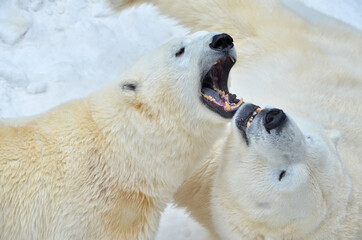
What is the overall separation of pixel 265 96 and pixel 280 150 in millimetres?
988

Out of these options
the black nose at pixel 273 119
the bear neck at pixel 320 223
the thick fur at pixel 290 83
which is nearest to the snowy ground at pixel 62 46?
the thick fur at pixel 290 83

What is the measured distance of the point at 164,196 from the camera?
292cm

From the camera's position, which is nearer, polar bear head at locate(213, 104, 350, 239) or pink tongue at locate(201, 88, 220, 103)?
polar bear head at locate(213, 104, 350, 239)

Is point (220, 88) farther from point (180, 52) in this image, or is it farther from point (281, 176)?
point (281, 176)

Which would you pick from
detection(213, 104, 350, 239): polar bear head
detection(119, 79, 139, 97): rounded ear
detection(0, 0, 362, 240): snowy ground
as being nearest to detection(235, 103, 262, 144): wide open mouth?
detection(213, 104, 350, 239): polar bear head

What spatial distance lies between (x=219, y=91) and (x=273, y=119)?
387 millimetres

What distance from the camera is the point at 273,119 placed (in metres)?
2.61

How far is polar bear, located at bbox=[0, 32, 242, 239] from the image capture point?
8.63ft

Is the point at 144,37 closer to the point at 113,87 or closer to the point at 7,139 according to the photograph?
the point at 113,87

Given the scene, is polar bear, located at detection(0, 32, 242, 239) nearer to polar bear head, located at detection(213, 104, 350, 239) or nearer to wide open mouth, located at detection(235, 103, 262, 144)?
wide open mouth, located at detection(235, 103, 262, 144)

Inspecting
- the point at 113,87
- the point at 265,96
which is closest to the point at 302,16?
the point at 265,96

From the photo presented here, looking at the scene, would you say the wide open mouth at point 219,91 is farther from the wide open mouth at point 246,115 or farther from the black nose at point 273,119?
the black nose at point 273,119

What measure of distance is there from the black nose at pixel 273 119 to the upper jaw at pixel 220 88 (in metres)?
0.20

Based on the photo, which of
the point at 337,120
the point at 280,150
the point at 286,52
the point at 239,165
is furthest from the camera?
the point at 286,52
